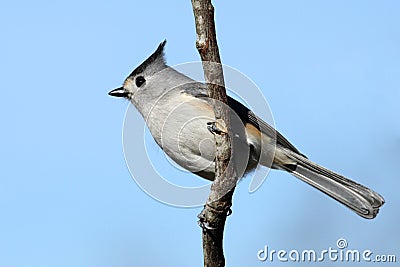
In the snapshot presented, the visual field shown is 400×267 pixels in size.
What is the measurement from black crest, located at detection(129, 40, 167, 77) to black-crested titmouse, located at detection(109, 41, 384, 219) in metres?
0.02

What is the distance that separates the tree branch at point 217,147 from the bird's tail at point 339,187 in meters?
0.44

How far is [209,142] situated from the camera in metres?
1.57

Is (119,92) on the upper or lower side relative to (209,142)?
upper

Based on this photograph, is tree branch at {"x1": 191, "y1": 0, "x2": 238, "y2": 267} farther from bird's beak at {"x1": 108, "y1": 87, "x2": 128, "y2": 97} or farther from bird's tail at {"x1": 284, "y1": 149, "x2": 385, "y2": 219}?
bird's beak at {"x1": 108, "y1": 87, "x2": 128, "y2": 97}

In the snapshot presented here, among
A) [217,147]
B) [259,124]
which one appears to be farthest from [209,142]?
[217,147]

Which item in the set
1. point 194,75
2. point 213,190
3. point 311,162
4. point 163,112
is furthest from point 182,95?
point 213,190

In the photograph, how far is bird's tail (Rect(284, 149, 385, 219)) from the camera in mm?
1574

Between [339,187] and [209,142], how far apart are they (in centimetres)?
38

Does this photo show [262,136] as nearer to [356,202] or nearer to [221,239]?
[356,202]

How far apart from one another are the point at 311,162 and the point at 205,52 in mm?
695

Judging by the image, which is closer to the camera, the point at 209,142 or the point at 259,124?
the point at 209,142

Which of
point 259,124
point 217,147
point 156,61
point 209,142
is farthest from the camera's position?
point 156,61

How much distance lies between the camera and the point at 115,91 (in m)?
1.92

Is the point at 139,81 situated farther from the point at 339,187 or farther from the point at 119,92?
the point at 339,187
